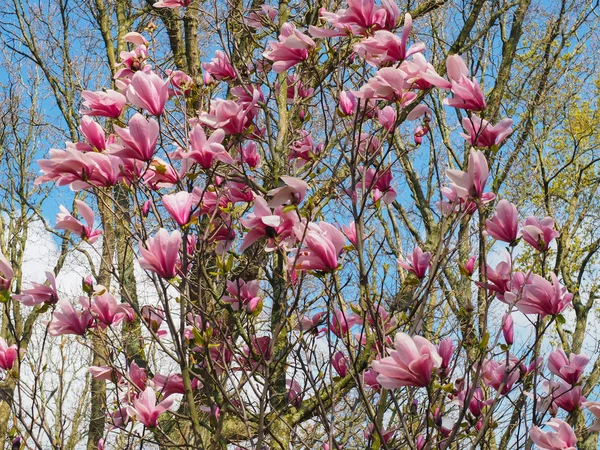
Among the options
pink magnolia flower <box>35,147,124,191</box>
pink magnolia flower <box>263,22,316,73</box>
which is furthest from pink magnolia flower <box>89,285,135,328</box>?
pink magnolia flower <box>263,22,316,73</box>

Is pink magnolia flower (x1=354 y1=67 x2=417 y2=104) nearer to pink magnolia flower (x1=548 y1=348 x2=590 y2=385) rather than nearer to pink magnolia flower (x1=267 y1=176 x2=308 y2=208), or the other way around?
pink magnolia flower (x1=267 y1=176 x2=308 y2=208)

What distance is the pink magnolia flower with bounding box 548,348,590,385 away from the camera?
1.85 metres

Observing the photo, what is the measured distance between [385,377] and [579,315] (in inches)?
229

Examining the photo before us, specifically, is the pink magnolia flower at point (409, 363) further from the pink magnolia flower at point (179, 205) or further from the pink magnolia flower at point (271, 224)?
the pink magnolia flower at point (179, 205)

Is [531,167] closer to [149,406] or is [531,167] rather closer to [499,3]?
[499,3]

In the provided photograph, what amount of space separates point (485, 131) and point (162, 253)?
92 centimetres

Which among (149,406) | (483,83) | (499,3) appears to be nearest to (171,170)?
(149,406)

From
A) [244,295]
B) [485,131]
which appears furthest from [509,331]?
[244,295]

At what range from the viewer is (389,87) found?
6.03 ft

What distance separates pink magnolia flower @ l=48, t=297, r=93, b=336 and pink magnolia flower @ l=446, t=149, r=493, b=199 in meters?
1.19

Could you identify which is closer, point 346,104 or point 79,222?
point 79,222

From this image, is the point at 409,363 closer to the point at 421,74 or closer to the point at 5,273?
the point at 421,74

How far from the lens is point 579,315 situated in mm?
6605

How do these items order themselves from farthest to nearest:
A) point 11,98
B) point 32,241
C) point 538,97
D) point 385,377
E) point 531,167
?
point 32,241 < point 11,98 < point 531,167 < point 538,97 < point 385,377
